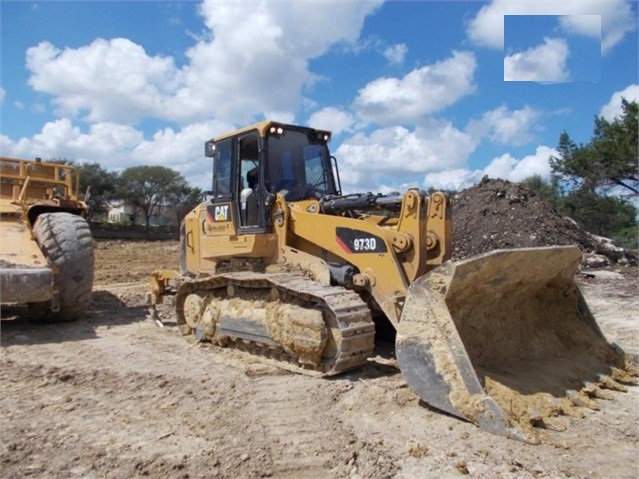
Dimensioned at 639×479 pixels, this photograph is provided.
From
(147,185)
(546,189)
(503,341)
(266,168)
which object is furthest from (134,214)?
(503,341)

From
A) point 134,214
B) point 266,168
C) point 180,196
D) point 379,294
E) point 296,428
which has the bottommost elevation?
point 296,428

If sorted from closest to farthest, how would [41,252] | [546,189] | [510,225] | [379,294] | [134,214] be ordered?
[379,294], [41,252], [510,225], [546,189], [134,214]

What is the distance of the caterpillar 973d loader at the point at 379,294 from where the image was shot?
14.6ft

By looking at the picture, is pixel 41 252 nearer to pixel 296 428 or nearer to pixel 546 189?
pixel 296 428

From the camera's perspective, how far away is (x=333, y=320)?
17.6ft

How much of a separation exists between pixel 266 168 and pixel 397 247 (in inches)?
83.3

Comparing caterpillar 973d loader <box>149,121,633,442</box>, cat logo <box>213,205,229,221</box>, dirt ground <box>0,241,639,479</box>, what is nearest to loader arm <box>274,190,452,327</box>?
caterpillar 973d loader <box>149,121,633,442</box>

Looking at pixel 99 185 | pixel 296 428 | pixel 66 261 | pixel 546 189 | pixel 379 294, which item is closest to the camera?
pixel 296 428

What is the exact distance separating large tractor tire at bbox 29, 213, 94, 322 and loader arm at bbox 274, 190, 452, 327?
375 cm

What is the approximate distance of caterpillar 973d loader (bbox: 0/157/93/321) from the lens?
6.88 metres

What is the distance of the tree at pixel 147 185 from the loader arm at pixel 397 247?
37071 mm

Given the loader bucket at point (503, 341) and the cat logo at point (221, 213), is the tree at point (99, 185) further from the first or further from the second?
the loader bucket at point (503, 341)

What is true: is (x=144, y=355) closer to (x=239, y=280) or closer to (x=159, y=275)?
(x=239, y=280)

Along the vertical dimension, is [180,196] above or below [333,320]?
above
